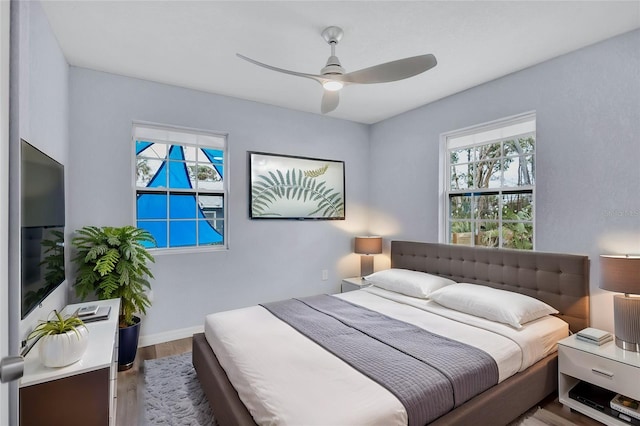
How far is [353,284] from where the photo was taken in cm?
408

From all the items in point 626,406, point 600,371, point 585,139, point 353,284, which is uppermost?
point 585,139

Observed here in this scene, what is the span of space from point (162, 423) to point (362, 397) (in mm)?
1398

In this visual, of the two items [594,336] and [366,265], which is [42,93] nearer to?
[366,265]

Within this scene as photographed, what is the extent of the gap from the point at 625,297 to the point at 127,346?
3796 millimetres

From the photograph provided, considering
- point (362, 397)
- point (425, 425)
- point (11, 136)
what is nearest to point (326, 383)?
point (362, 397)

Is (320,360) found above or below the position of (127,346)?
above

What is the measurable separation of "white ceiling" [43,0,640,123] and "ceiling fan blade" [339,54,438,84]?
1.22 ft

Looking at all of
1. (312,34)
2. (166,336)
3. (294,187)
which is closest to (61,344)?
(166,336)

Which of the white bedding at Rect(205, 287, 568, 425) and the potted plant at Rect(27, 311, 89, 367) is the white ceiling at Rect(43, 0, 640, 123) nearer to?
the potted plant at Rect(27, 311, 89, 367)

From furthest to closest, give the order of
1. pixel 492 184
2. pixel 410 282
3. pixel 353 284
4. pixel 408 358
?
1. pixel 353 284
2. pixel 492 184
3. pixel 410 282
4. pixel 408 358

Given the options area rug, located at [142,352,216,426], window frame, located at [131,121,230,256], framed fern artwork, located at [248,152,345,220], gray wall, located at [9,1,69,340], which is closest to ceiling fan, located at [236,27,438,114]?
gray wall, located at [9,1,69,340]

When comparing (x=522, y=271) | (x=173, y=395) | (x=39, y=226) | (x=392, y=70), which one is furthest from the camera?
(x=522, y=271)

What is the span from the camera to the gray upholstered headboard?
2.47m

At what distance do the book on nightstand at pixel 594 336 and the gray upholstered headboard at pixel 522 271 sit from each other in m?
0.20
